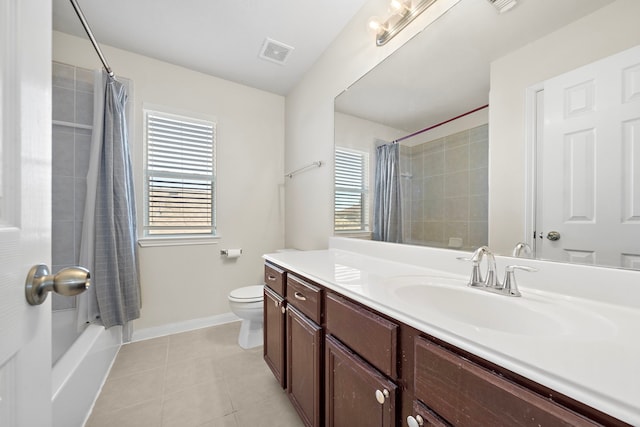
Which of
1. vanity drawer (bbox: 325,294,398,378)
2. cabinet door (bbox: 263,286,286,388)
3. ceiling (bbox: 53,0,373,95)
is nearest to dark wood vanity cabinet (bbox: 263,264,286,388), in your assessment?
cabinet door (bbox: 263,286,286,388)

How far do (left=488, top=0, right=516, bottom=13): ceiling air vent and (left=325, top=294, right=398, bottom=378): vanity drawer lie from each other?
1260 millimetres

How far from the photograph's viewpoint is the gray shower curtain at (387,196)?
153 cm

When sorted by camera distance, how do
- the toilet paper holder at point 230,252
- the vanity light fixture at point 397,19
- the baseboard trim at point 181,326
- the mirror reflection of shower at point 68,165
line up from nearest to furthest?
the vanity light fixture at point 397,19 → the mirror reflection of shower at point 68,165 → the baseboard trim at point 181,326 → the toilet paper holder at point 230,252

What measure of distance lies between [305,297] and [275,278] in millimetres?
403

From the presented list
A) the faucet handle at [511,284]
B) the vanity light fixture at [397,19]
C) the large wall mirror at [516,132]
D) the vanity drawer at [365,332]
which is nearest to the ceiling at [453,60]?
the large wall mirror at [516,132]

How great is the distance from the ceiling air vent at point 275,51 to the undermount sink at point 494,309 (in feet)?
6.72

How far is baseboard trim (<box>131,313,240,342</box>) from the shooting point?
222 centimetres

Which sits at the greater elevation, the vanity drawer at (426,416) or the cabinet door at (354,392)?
the vanity drawer at (426,416)

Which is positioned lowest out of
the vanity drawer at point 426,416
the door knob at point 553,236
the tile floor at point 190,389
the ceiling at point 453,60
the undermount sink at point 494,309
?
the tile floor at point 190,389

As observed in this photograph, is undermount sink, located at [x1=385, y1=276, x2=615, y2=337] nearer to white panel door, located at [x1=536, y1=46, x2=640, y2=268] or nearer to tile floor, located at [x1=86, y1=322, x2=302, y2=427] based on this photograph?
white panel door, located at [x1=536, y1=46, x2=640, y2=268]

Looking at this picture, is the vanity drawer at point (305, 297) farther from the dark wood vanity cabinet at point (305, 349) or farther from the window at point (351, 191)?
the window at point (351, 191)

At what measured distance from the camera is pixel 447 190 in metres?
1.25

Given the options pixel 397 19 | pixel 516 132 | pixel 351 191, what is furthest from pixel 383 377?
pixel 397 19

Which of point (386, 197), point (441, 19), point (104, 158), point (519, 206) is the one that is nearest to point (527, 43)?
point (441, 19)
